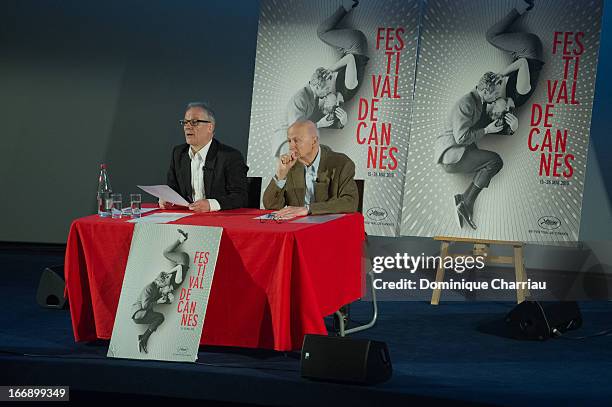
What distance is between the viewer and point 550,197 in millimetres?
5887

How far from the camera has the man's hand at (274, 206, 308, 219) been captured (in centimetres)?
425

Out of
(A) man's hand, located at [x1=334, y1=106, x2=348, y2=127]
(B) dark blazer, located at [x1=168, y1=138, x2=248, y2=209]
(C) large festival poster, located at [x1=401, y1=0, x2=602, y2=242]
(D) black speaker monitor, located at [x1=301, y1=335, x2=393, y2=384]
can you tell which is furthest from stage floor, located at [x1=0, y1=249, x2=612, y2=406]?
(A) man's hand, located at [x1=334, y1=106, x2=348, y2=127]

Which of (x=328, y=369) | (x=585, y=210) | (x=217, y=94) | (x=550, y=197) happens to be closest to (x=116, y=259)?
(x=328, y=369)

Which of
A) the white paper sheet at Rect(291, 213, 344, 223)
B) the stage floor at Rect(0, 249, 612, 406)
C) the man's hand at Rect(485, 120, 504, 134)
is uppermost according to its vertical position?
the man's hand at Rect(485, 120, 504, 134)

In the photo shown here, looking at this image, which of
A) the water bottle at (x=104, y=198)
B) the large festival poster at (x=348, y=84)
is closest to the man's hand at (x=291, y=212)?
the water bottle at (x=104, y=198)

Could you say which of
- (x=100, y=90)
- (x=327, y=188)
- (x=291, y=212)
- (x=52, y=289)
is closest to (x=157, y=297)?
(x=291, y=212)

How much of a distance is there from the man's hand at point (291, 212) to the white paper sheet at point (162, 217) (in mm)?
462

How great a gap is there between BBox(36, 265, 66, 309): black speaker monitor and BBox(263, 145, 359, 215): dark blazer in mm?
1345

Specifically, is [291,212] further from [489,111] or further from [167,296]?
[489,111]

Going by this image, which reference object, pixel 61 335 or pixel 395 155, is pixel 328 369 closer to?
pixel 61 335

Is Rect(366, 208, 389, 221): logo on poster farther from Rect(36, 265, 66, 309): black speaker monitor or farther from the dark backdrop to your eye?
Rect(36, 265, 66, 309): black speaker monitor

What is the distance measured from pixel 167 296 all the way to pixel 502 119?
297cm

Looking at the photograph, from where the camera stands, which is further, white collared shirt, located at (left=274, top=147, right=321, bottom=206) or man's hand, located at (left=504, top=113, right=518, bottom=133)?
man's hand, located at (left=504, top=113, right=518, bottom=133)

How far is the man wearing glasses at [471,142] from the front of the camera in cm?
600
